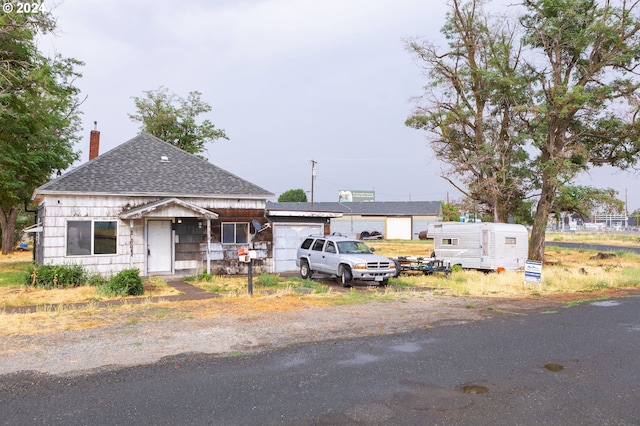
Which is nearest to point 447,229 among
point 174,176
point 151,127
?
point 174,176

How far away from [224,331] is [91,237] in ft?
35.3

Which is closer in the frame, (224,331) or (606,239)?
(224,331)

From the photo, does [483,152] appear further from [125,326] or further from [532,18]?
[125,326]

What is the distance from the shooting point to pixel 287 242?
22.4 m

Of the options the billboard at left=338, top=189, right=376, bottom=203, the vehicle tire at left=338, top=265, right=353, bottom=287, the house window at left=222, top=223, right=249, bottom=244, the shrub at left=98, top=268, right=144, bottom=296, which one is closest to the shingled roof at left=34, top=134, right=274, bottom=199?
the house window at left=222, top=223, right=249, bottom=244

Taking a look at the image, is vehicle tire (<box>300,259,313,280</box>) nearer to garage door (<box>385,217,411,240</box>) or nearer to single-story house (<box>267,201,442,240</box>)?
single-story house (<box>267,201,442,240</box>)

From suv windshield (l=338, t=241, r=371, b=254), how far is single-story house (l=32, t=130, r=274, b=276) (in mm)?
3642

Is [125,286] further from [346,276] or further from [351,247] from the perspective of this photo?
[351,247]

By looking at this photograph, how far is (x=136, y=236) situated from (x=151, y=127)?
25.4m

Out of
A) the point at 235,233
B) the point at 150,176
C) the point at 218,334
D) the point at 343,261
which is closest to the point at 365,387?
the point at 218,334

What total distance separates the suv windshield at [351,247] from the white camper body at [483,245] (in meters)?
6.84

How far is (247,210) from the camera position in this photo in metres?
21.1

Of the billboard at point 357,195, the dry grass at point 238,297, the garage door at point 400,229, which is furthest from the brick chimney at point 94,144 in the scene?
the billboard at point 357,195

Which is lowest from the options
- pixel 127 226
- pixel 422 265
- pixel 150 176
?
pixel 422 265
